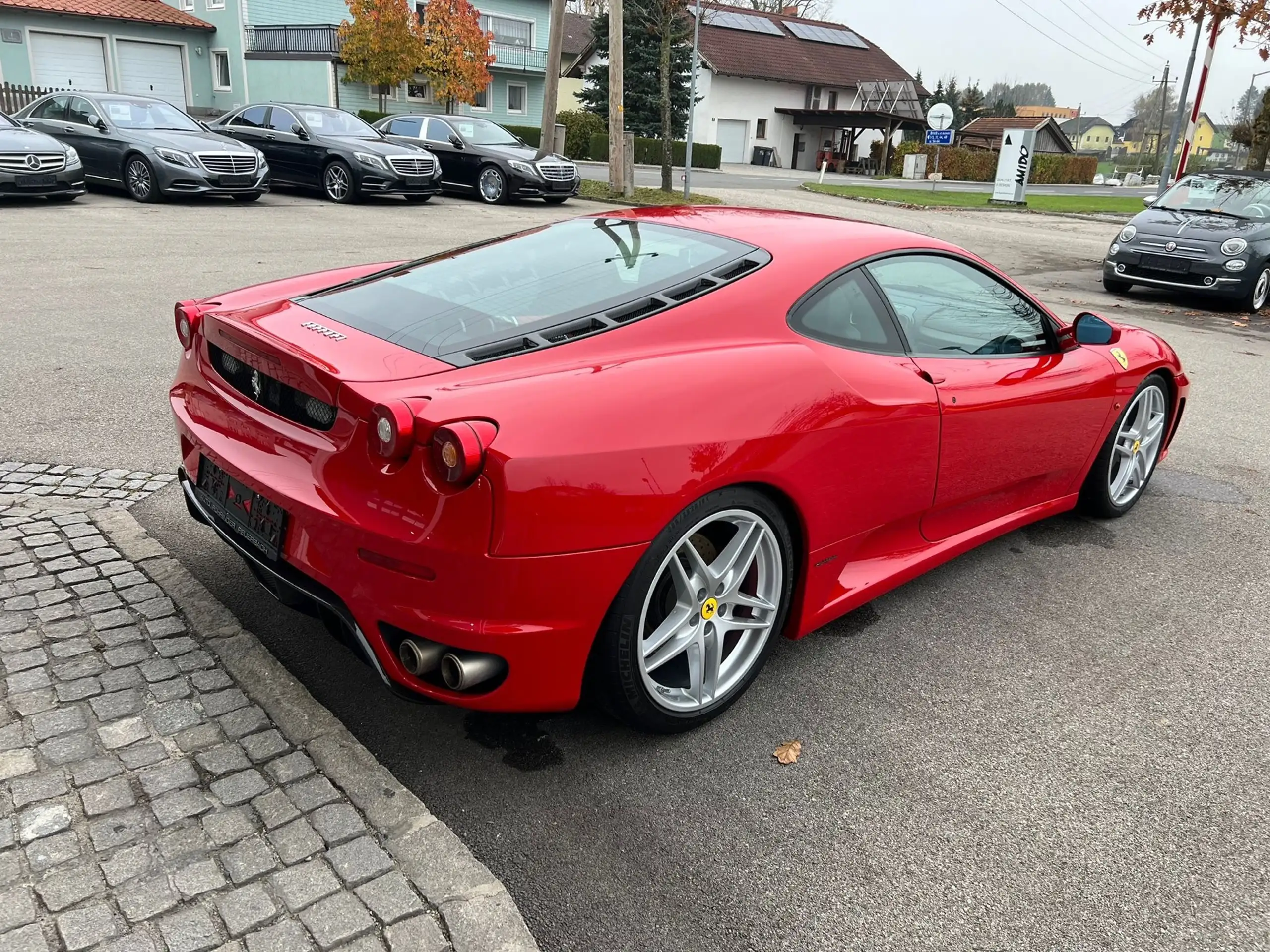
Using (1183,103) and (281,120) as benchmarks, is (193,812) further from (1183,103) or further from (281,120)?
(1183,103)

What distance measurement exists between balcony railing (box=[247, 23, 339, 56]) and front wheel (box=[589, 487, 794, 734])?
3867 cm

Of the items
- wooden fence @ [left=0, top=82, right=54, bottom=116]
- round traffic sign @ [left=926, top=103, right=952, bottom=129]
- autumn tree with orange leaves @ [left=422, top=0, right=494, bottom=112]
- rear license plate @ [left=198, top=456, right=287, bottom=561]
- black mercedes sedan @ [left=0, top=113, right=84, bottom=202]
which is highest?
autumn tree with orange leaves @ [left=422, top=0, right=494, bottom=112]

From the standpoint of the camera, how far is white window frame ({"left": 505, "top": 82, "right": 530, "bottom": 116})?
149 feet

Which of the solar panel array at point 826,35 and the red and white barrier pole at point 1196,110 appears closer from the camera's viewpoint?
the red and white barrier pole at point 1196,110

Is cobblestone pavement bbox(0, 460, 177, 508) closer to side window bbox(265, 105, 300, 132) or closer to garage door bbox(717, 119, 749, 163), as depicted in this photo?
side window bbox(265, 105, 300, 132)

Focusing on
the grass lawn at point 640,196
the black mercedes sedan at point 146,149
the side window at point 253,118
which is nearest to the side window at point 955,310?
the black mercedes sedan at point 146,149

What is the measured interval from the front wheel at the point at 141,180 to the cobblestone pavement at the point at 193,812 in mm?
12891

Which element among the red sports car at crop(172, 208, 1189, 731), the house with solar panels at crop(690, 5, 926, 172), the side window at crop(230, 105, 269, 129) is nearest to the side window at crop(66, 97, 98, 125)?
the side window at crop(230, 105, 269, 129)

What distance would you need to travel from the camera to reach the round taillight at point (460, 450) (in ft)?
7.20

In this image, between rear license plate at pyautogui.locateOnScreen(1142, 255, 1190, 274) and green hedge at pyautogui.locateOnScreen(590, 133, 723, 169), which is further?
green hedge at pyautogui.locateOnScreen(590, 133, 723, 169)

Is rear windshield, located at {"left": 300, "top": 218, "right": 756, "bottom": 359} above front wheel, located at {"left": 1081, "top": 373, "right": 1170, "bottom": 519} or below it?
above

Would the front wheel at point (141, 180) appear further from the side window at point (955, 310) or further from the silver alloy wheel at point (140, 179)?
the side window at point (955, 310)

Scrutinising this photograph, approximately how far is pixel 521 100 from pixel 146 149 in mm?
34471

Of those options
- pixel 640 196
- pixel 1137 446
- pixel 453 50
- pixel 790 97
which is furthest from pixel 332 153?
pixel 790 97
